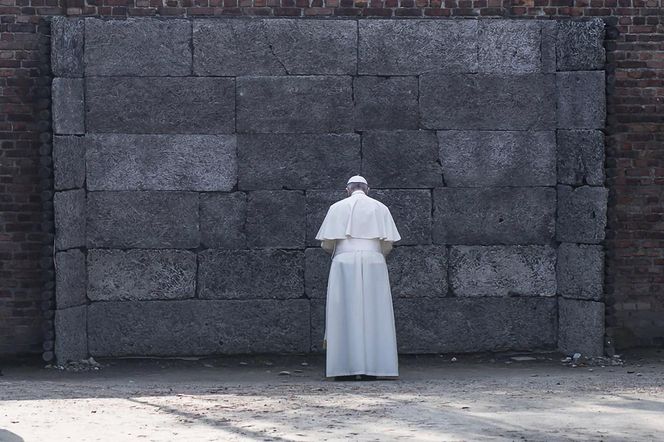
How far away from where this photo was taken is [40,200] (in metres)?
11.7

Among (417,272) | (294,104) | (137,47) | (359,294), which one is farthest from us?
(417,272)

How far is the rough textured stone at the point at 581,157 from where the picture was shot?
11.7m

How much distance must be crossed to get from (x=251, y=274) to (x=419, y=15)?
2.85 metres

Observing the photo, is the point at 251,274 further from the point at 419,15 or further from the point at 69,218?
the point at 419,15

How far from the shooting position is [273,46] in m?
11.7

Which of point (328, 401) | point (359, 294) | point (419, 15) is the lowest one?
point (328, 401)

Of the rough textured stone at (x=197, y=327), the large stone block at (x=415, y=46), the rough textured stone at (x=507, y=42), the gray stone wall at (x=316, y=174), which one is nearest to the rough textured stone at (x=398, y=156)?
the gray stone wall at (x=316, y=174)

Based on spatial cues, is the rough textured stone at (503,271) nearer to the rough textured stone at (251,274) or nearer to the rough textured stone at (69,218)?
the rough textured stone at (251,274)

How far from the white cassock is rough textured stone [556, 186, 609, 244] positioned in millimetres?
1928

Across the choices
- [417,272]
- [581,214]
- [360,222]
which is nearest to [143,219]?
[360,222]

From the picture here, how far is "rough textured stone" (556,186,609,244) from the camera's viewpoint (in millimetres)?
11688

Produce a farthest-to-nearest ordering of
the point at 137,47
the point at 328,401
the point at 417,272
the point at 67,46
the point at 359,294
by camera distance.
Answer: the point at 417,272
the point at 137,47
the point at 67,46
the point at 359,294
the point at 328,401

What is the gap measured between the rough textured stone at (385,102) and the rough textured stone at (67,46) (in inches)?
98.8

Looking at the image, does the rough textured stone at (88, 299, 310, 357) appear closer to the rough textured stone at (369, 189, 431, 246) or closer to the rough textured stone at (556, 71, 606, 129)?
the rough textured stone at (369, 189, 431, 246)
